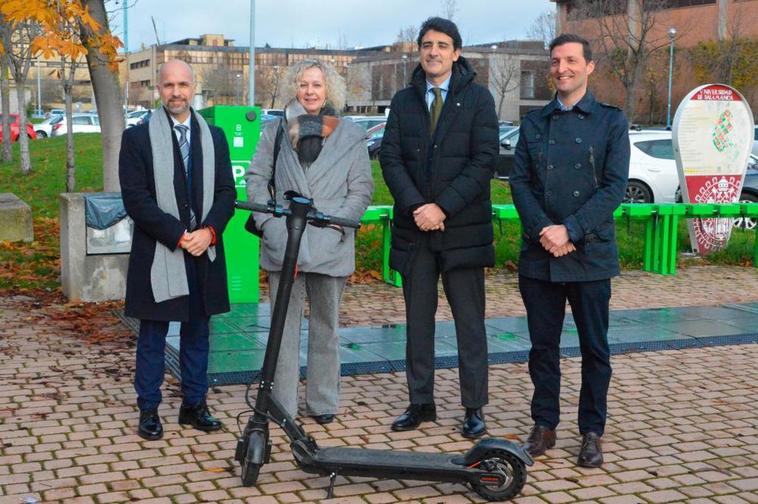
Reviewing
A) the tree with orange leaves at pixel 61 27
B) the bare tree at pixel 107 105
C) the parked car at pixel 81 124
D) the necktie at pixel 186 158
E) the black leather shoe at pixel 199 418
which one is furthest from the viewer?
the parked car at pixel 81 124

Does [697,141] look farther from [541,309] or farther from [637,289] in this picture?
[541,309]

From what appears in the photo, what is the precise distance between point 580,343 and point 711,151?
29.4 ft

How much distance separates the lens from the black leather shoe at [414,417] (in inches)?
232

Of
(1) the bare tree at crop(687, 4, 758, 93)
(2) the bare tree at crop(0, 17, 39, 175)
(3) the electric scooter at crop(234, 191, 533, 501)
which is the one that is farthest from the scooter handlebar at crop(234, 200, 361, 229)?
(1) the bare tree at crop(687, 4, 758, 93)

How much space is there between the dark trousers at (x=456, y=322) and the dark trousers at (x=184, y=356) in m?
1.17

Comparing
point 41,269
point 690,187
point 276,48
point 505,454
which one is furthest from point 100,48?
point 276,48

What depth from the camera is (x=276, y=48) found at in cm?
10706

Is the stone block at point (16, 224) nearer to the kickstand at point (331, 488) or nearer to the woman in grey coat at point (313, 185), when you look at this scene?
the woman in grey coat at point (313, 185)

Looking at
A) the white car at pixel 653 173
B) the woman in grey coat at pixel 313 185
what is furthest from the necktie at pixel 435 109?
the white car at pixel 653 173

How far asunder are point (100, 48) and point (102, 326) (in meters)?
2.94

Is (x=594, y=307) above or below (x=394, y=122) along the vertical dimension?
below

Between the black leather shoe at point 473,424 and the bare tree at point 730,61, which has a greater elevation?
the bare tree at point 730,61

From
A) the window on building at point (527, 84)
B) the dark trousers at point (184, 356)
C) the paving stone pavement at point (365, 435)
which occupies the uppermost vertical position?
the window on building at point (527, 84)

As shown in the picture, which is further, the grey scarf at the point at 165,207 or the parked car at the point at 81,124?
the parked car at the point at 81,124
